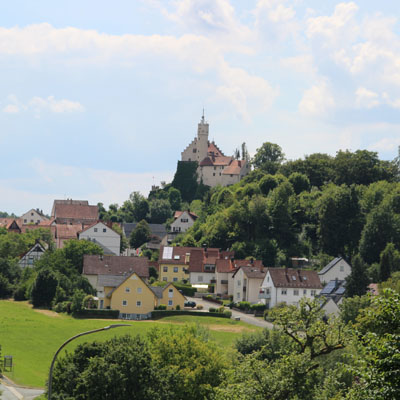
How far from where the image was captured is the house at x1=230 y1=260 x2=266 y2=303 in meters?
105

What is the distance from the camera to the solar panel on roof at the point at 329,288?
104 metres

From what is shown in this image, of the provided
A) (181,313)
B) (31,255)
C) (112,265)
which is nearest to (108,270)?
(112,265)

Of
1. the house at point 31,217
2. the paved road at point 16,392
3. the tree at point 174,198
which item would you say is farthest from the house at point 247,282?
the house at point 31,217

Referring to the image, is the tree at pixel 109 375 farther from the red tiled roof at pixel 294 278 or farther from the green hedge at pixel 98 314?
the red tiled roof at pixel 294 278

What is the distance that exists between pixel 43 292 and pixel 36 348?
24.7 metres

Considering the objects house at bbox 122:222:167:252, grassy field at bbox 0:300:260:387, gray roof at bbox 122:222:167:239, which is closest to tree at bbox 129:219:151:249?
house at bbox 122:222:167:252

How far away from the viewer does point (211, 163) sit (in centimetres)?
18225

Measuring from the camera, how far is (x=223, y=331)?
82062 millimetres

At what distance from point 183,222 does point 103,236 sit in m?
34.4

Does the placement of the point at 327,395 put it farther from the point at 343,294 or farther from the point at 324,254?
the point at 324,254

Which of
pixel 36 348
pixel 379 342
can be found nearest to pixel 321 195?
pixel 36 348

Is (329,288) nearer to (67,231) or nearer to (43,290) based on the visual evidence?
(43,290)

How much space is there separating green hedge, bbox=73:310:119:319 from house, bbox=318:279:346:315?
2376cm

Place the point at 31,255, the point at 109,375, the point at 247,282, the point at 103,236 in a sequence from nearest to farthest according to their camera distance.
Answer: the point at 109,375 < the point at 247,282 < the point at 31,255 < the point at 103,236
